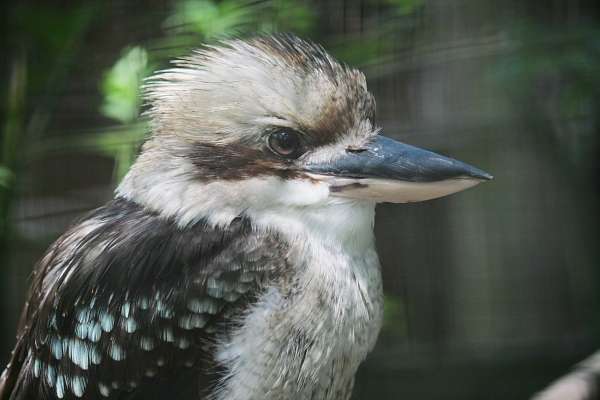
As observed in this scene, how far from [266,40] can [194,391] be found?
62cm

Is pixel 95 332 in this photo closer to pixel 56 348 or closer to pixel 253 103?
pixel 56 348

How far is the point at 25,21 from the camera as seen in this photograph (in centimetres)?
273

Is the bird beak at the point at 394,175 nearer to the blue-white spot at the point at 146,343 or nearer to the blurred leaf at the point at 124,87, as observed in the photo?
the blue-white spot at the point at 146,343

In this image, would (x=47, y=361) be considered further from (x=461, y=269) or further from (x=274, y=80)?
(x=461, y=269)

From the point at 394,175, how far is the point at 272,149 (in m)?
0.21

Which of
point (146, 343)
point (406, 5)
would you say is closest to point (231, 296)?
point (146, 343)

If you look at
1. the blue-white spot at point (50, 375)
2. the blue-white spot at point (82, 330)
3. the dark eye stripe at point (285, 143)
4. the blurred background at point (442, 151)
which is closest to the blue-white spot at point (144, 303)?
the blue-white spot at point (82, 330)

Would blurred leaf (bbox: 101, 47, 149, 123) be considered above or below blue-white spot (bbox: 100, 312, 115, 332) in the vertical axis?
above

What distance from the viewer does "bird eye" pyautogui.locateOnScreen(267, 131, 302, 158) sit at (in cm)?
139

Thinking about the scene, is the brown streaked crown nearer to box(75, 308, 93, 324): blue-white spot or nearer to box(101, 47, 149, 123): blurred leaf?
box(75, 308, 93, 324): blue-white spot

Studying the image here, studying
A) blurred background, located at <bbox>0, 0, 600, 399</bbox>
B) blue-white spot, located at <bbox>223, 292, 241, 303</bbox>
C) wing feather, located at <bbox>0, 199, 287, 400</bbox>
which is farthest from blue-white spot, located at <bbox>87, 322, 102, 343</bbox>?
blurred background, located at <bbox>0, 0, 600, 399</bbox>

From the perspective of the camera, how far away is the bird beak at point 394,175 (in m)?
1.37

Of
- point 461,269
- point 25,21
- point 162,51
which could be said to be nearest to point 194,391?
point 162,51

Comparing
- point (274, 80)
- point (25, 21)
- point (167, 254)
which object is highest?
point (25, 21)
